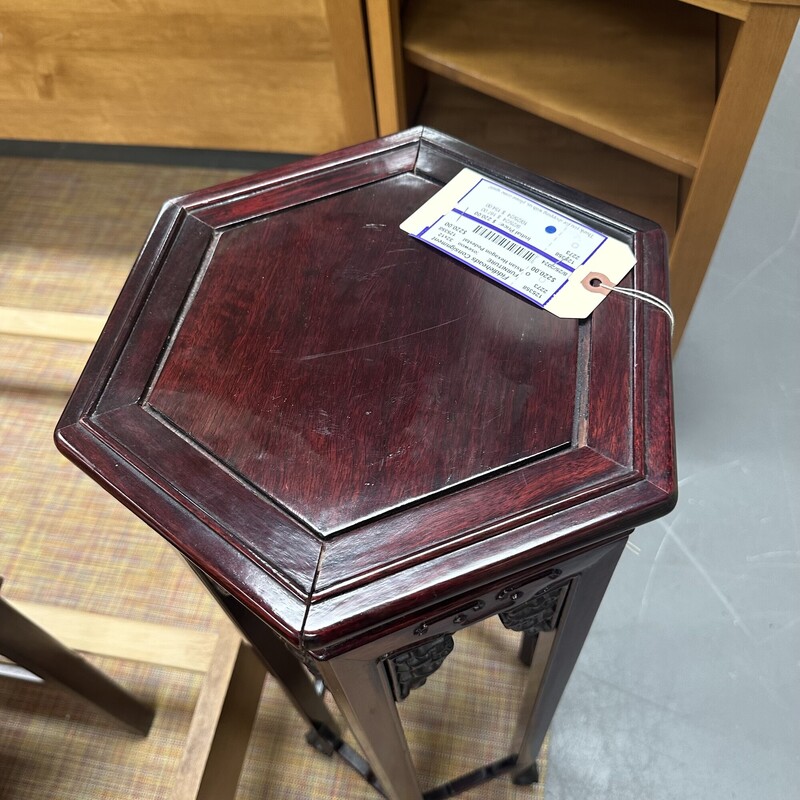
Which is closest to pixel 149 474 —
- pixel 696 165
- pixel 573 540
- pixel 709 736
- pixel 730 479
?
pixel 573 540

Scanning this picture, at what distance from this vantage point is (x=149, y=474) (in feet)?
1.76

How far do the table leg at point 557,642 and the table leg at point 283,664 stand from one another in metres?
0.25

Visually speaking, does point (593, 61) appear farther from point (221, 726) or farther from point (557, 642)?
point (221, 726)

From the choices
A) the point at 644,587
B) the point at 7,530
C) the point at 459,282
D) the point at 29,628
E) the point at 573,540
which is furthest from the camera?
the point at 7,530

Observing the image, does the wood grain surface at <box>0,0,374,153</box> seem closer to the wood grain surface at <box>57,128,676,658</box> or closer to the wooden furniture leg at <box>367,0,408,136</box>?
the wooden furniture leg at <box>367,0,408,136</box>

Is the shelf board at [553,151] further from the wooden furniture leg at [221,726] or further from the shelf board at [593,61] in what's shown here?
the wooden furniture leg at [221,726]

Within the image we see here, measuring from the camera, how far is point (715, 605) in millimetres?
1119

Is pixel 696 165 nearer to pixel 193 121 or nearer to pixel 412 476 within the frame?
pixel 412 476

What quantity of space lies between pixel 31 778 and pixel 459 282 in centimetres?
94

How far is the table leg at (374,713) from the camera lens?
1.81ft

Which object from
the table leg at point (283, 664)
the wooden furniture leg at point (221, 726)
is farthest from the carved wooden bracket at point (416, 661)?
the wooden furniture leg at point (221, 726)

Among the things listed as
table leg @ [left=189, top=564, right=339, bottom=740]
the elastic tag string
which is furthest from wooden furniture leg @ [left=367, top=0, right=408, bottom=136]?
table leg @ [left=189, top=564, right=339, bottom=740]

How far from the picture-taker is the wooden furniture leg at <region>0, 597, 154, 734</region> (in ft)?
2.70

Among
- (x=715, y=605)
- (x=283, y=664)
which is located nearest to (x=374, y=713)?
(x=283, y=664)
